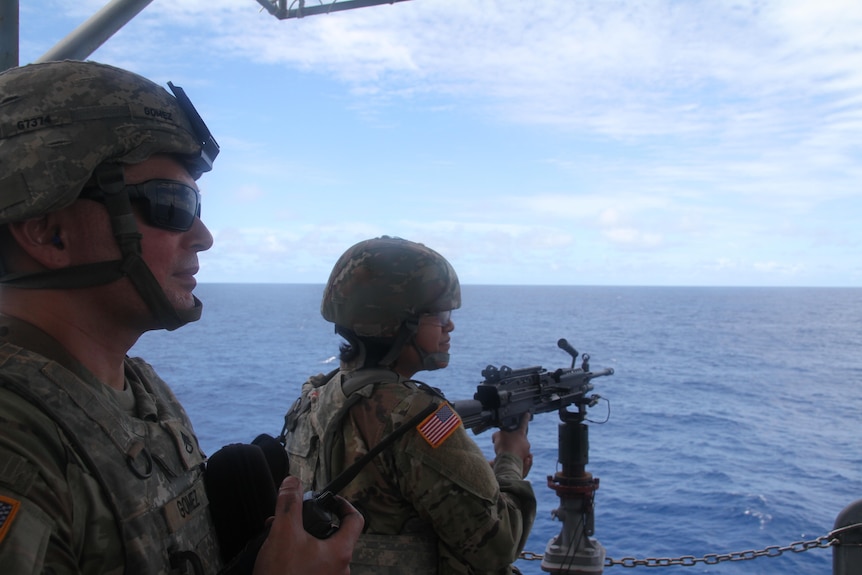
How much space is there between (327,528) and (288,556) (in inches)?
4.9

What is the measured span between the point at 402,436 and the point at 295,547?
57.7 inches

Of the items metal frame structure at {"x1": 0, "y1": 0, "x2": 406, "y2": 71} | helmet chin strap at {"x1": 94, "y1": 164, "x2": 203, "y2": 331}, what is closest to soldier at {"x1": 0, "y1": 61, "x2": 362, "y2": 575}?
helmet chin strap at {"x1": 94, "y1": 164, "x2": 203, "y2": 331}

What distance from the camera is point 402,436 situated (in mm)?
3074

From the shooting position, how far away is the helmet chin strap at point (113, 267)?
1651 millimetres

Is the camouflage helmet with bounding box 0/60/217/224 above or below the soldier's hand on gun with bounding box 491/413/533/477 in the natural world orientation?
above

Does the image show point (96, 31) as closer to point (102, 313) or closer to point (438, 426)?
point (102, 313)

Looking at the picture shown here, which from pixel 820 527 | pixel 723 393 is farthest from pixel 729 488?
pixel 723 393

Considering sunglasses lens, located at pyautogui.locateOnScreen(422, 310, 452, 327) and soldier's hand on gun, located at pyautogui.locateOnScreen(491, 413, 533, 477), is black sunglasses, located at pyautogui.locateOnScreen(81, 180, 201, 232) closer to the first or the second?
sunglasses lens, located at pyautogui.locateOnScreen(422, 310, 452, 327)

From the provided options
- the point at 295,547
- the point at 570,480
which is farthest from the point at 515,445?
the point at 295,547

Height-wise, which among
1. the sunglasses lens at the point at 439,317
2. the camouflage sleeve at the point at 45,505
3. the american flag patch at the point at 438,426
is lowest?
the american flag patch at the point at 438,426

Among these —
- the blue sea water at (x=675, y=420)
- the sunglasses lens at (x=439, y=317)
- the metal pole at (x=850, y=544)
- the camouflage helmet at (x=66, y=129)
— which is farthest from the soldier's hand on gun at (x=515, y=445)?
the camouflage helmet at (x=66, y=129)

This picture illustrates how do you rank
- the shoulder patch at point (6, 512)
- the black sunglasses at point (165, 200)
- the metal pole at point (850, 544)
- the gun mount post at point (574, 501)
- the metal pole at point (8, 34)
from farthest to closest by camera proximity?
1. the gun mount post at point (574, 501)
2. the metal pole at point (850, 544)
3. the metal pole at point (8, 34)
4. the black sunglasses at point (165, 200)
5. the shoulder patch at point (6, 512)

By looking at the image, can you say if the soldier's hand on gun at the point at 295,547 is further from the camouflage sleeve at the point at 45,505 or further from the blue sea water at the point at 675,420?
the blue sea water at the point at 675,420

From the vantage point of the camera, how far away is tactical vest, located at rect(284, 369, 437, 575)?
3.18 metres
